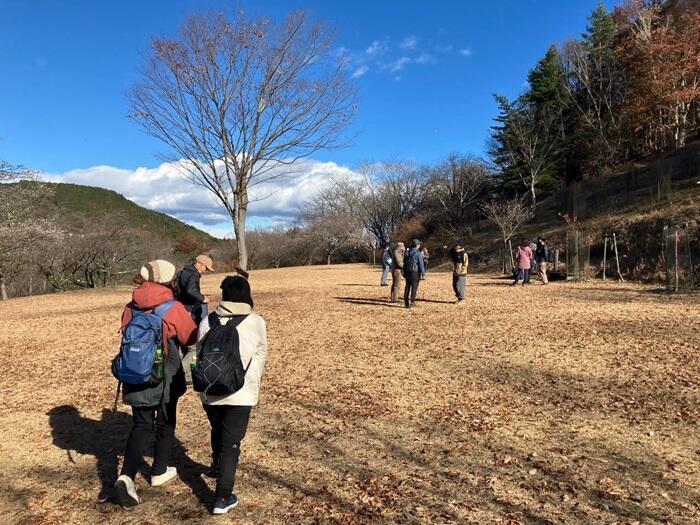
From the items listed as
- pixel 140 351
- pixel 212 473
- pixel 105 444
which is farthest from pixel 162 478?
pixel 105 444

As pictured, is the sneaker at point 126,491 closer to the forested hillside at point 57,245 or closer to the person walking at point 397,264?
the person walking at point 397,264

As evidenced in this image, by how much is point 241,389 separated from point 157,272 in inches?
40.5

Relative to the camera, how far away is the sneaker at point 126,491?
11.0 ft

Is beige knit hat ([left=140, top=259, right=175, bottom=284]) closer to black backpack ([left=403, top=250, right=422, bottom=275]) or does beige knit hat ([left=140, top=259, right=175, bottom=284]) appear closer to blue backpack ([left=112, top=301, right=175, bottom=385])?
blue backpack ([left=112, top=301, right=175, bottom=385])

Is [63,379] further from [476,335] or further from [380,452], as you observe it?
[476,335]

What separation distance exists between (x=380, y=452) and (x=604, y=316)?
7.88 metres

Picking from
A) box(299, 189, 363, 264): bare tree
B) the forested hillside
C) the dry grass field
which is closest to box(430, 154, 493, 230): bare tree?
box(299, 189, 363, 264): bare tree

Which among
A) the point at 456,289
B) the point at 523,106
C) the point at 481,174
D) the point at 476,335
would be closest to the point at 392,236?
the point at 481,174

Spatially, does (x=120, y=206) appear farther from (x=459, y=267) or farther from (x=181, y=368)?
(x=181, y=368)

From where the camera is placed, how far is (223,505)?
3271 mm

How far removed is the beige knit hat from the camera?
3.42 meters

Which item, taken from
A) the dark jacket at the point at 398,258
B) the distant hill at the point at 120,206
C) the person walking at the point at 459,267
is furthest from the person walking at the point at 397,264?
the distant hill at the point at 120,206

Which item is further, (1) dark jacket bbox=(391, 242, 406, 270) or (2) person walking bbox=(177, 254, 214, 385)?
(1) dark jacket bbox=(391, 242, 406, 270)

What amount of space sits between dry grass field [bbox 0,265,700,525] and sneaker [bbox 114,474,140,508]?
0.09 metres
